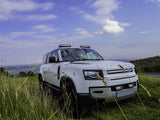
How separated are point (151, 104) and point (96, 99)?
7.28ft

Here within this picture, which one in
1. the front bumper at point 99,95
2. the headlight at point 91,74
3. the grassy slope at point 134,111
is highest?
the headlight at point 91,74

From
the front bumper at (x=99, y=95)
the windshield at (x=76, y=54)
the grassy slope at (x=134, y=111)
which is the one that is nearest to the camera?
the front bumper at (x=99, y=95)

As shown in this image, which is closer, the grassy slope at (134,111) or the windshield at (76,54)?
the grassy slope at (134,111)

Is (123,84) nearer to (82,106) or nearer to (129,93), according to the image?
(129,93)

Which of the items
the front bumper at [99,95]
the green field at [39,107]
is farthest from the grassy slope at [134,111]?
the front bumper at [99,95]

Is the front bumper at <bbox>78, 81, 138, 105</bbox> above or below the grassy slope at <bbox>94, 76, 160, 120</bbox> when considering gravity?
above

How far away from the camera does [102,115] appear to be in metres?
3.42

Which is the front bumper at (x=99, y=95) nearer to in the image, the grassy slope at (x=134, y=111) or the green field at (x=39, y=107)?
the green field at (x=39, y=107)

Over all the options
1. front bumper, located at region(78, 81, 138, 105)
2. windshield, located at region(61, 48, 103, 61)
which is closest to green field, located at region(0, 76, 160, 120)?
front bumper, located at region(78, 81, 138, 105)

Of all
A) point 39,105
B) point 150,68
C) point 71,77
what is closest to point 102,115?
point 71,77

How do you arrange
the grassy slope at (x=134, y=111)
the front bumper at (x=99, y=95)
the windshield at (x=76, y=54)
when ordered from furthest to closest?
the windshield at (x=76, y=54) → the grassy slope at (x=134, y=111) → the front bumper at (x=99, y=95)

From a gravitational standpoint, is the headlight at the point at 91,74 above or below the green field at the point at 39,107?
above

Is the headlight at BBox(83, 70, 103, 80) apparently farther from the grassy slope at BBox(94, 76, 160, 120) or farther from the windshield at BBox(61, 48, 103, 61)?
the windshield at BBox(61, 48, 103, 61)

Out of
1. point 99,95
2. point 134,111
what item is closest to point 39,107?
point 99,95
